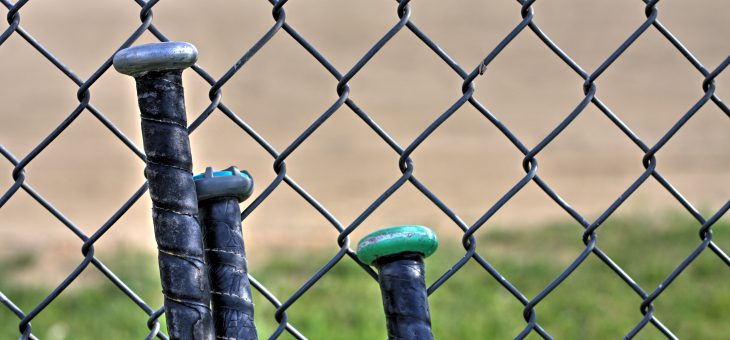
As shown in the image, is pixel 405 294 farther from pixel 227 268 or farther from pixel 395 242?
pixel 227 268

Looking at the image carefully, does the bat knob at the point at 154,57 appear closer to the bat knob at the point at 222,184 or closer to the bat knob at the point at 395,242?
the bat knob at the point at 222,184

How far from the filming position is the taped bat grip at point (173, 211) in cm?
120

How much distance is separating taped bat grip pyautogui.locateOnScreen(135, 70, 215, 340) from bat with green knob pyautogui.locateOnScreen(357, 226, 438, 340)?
0.22 m

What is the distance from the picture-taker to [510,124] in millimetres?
7121

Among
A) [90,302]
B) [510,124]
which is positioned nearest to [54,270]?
[90,302]

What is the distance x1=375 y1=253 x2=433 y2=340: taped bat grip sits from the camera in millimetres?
1307

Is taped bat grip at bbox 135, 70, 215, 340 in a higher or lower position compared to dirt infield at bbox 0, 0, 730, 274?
lower

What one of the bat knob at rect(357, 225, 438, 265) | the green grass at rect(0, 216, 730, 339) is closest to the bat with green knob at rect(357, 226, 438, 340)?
the bat knob at rect(357, 225, 438, 265)

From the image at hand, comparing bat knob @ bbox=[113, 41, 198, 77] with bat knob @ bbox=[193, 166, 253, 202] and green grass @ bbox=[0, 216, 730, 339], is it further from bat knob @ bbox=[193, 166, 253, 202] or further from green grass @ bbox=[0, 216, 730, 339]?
green grass @ bbox=[0, 216, 730, 339]

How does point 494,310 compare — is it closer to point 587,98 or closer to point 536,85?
point 587,98

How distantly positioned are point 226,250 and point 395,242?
8.8 inches

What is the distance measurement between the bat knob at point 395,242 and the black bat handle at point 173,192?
0.22 meters

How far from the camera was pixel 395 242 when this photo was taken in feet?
4.16

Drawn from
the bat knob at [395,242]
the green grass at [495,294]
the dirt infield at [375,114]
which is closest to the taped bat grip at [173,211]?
the bat knob at [395,242]
